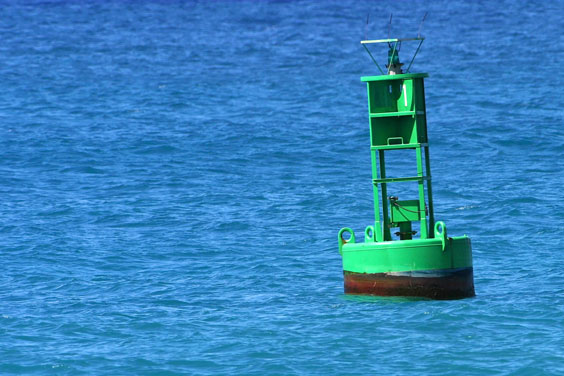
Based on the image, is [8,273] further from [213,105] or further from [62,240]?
[213,105]

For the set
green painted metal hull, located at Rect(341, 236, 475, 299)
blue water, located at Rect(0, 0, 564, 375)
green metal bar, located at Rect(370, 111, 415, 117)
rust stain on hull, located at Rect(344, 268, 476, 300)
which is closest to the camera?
blue water, located at Rect(0, 0, 564, 375)

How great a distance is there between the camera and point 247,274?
28109 mm

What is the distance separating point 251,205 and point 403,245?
14.4m

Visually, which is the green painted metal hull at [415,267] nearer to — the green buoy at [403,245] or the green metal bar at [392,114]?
the green buoy at [403,245]

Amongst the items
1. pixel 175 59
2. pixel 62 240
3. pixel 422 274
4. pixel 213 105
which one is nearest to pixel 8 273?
pixel 62 240

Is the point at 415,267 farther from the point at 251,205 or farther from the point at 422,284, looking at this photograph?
the point at 251,205

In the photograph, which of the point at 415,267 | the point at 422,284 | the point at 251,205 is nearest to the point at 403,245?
the point at 415,267

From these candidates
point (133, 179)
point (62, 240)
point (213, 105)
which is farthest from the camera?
point (213, 105)

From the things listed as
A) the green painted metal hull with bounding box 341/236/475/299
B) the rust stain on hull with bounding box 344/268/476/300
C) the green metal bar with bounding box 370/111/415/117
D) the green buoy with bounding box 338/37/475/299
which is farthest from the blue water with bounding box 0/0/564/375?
the green metal bar with bounding box 370/111/415/117

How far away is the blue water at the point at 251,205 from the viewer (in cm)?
2153

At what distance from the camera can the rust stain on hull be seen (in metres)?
23.4

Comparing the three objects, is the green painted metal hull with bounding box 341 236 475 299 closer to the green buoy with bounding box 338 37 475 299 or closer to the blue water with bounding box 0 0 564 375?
the green buoy with bounding box 338 37 475 299

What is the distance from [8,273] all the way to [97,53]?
53495mm

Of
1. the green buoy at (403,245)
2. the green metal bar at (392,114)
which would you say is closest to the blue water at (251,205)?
the green buoy at (403,245)
